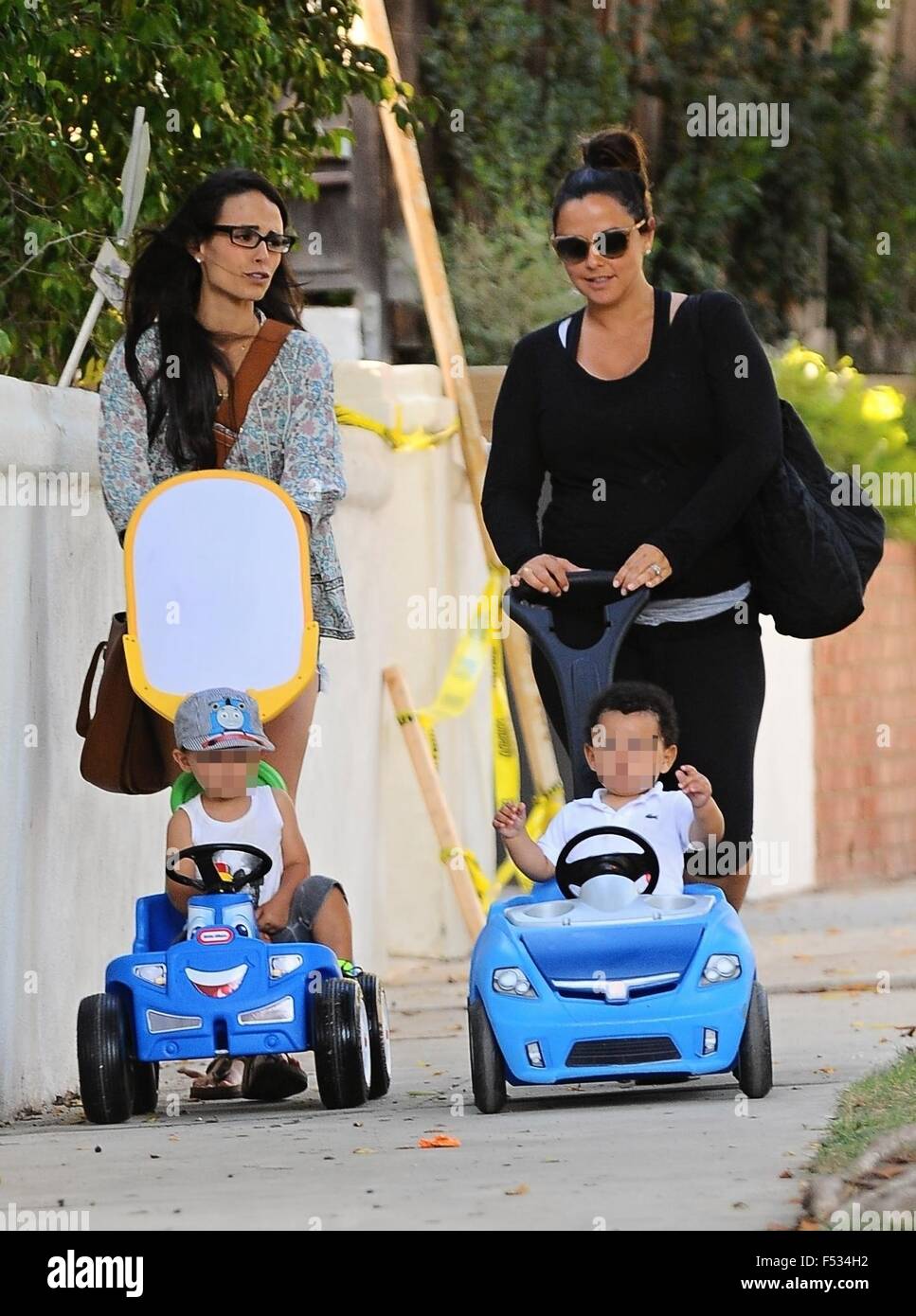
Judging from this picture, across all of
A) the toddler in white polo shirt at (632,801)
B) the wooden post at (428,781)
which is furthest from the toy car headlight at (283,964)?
the wooden post at (428,781)

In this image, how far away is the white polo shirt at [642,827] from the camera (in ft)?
17.3

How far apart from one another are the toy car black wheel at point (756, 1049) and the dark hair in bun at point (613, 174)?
1629 millimetres

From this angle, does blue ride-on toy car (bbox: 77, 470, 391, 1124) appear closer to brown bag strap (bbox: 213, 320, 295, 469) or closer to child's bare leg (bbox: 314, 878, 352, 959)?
child's bare leg (bbox: 314, 878, 352, 959)

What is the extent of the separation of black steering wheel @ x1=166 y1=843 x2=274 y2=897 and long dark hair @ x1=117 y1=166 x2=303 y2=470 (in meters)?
0.91

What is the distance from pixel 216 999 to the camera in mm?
5191

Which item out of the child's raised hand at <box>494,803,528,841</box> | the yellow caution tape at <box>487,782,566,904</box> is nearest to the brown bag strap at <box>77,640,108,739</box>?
the child's raised hand at <box>494,803,528,841</box>

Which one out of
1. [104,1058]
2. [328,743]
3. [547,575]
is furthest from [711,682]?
[328,743]

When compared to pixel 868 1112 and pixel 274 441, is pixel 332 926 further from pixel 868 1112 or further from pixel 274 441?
pixel 868 1112

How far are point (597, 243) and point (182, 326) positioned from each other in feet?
3.16

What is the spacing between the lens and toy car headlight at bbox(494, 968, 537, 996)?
201 inches

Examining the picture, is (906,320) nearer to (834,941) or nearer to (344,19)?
(834,941)

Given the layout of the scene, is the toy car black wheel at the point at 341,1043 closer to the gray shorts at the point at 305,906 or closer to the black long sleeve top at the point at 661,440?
the gray shorts at the point at 305,906
